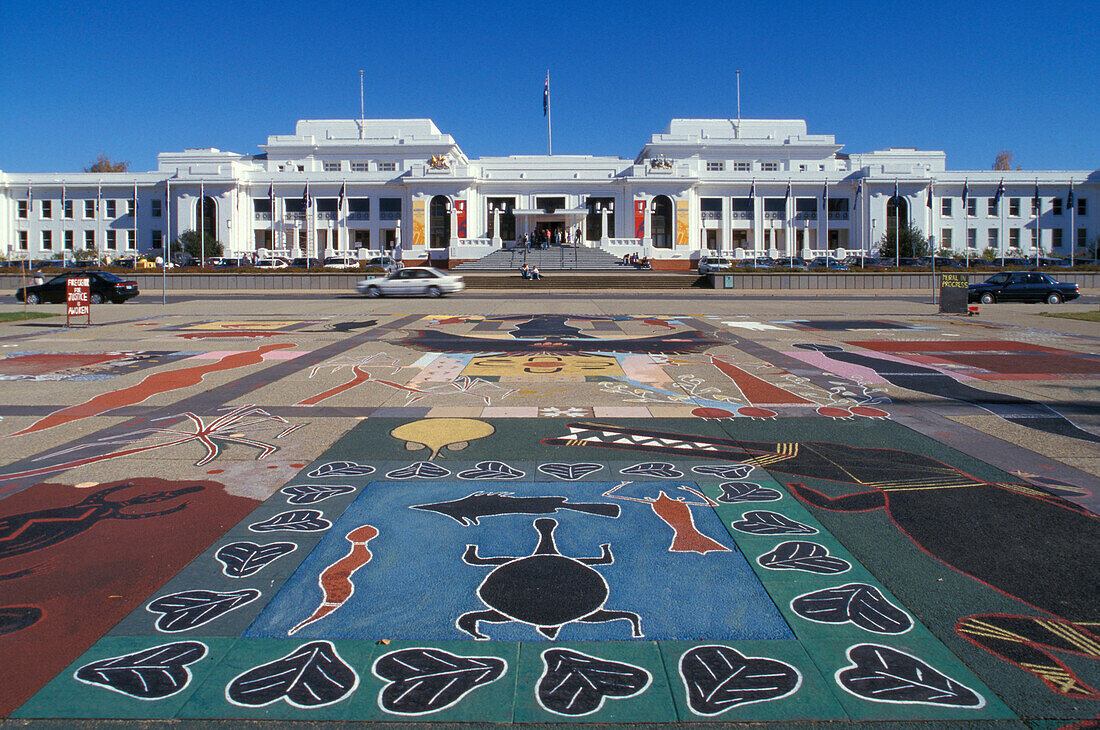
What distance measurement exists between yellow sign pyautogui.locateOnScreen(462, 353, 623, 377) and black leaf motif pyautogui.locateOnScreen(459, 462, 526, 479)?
5.53 meters

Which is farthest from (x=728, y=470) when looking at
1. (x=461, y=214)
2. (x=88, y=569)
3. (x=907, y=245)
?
(x=461, y=214)

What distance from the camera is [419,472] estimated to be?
6.93 meters

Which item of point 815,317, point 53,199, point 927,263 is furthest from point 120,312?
point 53,199

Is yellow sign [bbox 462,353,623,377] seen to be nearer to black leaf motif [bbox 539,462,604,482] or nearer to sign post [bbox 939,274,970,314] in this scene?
black leaf motif [bbox 539,462,604,482]

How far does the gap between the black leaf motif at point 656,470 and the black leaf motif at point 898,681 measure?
3115 millimetres

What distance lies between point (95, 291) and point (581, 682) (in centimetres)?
3523

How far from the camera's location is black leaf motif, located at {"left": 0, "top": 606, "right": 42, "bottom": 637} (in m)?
4.02

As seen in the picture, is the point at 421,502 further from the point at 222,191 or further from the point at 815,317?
the point at 222,191

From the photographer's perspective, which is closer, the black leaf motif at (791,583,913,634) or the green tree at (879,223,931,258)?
the black leaf motif at (791,583,913,634)

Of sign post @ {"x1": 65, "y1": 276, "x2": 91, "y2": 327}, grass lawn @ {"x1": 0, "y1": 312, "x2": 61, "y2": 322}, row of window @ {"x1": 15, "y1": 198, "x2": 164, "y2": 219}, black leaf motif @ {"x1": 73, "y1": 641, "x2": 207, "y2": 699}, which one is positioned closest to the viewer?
black leaf motif @ {"x1": 73, "y1": 641, "x2": 207, "y2": 699}

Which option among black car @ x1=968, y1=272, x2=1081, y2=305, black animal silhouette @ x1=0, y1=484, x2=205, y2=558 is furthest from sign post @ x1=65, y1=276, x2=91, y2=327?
A: black car @ x1=968, y1=272, x2=1081, y2=305

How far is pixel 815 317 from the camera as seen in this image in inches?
925

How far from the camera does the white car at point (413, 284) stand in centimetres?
3581

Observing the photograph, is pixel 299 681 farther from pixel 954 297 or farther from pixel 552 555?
pixel 954 297
